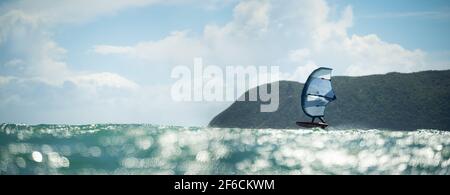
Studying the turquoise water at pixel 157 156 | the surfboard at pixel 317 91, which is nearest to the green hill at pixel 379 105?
the surfboard at pixel 317 91

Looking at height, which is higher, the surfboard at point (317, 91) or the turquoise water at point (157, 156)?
the surfboard at point (317, 91)

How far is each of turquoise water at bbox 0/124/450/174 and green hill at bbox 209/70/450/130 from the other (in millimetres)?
130577

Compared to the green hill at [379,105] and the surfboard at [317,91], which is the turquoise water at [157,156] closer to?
the surfboard at [317,91]

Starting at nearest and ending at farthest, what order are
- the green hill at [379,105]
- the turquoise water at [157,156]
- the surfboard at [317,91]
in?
1. the turquoise water at [157,156]
2. the surfboard at [317,91]
3. the green hill at [379,105]

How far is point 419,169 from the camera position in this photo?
2975 cm

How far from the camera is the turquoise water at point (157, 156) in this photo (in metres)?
22.8

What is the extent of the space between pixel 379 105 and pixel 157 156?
153 meters

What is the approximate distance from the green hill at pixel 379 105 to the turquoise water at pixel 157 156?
428ft


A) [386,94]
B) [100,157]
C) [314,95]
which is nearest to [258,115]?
[386,94]

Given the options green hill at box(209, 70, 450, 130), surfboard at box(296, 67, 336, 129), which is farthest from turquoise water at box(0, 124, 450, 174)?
green hill at box(209, 70, 450, 130)

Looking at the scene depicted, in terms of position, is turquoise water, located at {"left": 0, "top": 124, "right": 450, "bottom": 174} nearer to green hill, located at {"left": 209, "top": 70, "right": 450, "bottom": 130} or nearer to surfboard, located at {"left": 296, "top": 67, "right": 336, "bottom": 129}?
surfboard, located at {"left": 296, "top": 67, "right": 336, "bottom": 129}

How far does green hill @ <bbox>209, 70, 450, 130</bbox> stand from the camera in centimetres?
15875

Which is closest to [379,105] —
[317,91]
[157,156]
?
[317,91]
